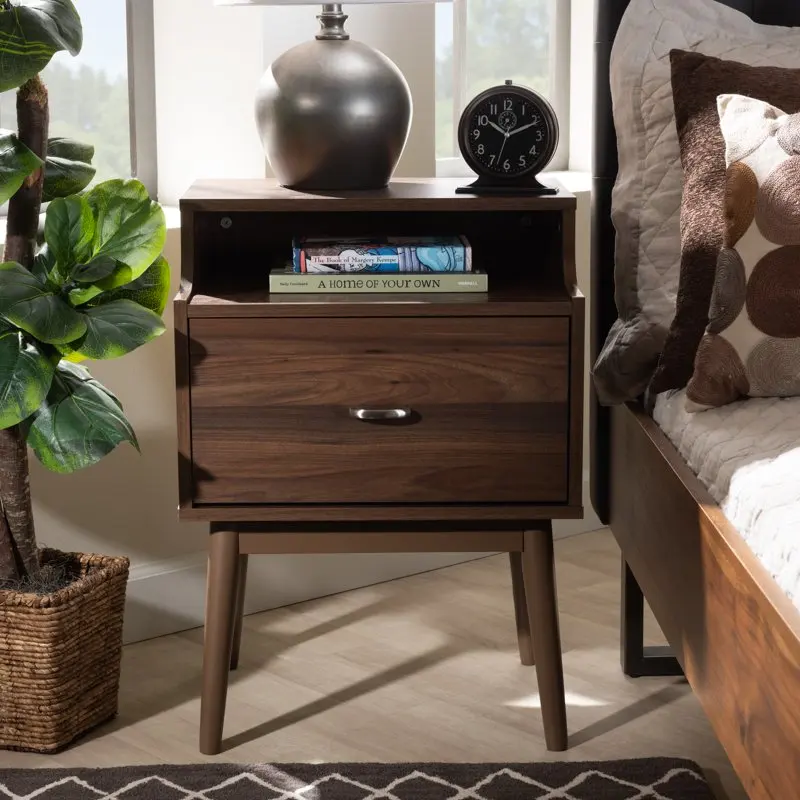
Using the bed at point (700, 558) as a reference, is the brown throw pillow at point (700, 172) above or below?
above

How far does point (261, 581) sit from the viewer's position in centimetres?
223

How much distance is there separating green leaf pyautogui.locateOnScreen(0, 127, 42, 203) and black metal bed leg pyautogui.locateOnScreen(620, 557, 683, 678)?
1.05m

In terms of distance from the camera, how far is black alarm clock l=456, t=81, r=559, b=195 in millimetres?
1697

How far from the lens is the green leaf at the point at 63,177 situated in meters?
1.70

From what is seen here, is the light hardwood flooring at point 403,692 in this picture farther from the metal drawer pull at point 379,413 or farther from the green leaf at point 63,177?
the green leaf at point 63,177

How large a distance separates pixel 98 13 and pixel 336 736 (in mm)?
1305

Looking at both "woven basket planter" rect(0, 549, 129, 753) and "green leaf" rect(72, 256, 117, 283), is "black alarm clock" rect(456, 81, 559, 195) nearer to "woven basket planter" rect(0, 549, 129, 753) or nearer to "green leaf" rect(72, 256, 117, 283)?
"green leaf" rect(72, 256, 117, 283)

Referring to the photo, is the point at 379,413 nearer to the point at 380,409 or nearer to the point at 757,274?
the point at 380,409

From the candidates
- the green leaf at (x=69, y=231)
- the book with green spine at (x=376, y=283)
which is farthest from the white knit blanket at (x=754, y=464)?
the green leaf at (x=69, y=231)

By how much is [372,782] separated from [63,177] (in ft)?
3.02

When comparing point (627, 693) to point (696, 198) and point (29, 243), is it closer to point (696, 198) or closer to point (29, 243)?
point (696, 198)

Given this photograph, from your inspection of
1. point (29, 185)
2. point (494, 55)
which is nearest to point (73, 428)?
point (29, 185)

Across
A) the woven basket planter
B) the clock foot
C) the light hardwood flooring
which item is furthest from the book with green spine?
the light hardwood flooring

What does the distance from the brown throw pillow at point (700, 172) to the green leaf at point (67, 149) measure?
825 mm
